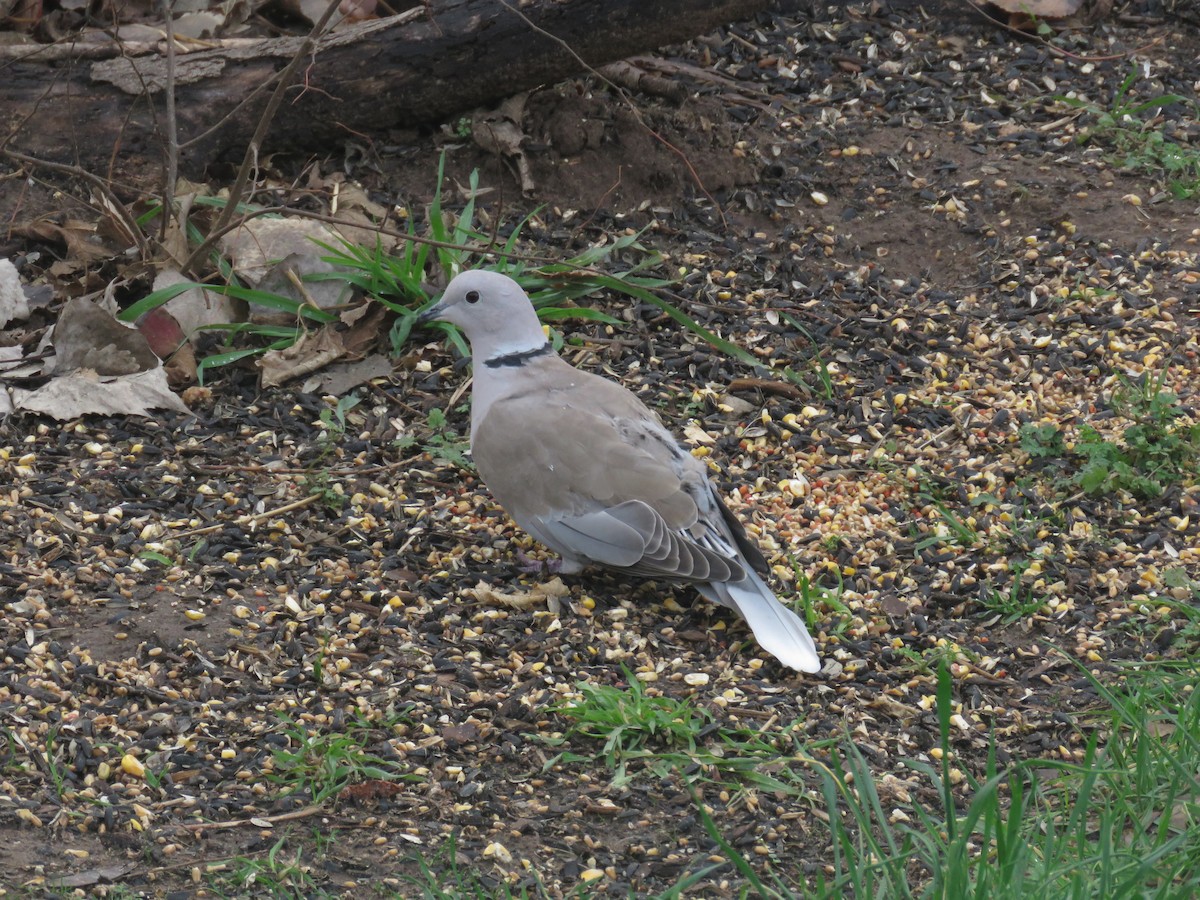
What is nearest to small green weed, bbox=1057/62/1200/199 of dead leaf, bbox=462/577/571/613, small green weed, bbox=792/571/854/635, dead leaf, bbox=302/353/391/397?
small green weed, bbox=792/571/854/635

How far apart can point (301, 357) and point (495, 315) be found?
917 mm

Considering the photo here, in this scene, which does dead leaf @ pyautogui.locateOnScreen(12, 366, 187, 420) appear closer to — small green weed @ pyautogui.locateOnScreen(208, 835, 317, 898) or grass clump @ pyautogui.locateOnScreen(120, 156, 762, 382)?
grass clump @ pyautogui.locateOnScreen(120, 156, 762, 382)

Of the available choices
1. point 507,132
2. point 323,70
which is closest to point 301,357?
point 323,70

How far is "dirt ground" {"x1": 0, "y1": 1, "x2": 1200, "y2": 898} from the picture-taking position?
3.39 metres

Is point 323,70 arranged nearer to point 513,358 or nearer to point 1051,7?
point 513,358

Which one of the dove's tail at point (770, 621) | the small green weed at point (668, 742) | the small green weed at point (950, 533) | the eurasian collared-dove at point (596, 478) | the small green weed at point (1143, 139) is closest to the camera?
the small green weed at point (668, 742)

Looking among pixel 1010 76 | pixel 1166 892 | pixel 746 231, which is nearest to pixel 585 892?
pixel 1166 892

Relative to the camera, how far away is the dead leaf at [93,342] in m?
4.96

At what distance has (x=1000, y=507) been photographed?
459 cm

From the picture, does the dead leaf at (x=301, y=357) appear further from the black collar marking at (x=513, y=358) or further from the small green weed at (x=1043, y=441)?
the small green weed at (x=1043, y=441)

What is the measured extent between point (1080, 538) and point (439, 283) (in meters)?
2.41

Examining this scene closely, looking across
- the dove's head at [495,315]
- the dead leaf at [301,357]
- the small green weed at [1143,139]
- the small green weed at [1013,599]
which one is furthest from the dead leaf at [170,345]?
the small green weed at [1143,139]

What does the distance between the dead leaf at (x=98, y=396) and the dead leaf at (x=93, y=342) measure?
1.6 inches

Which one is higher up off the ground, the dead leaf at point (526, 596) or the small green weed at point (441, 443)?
the dead leaf at point (526, 596)
